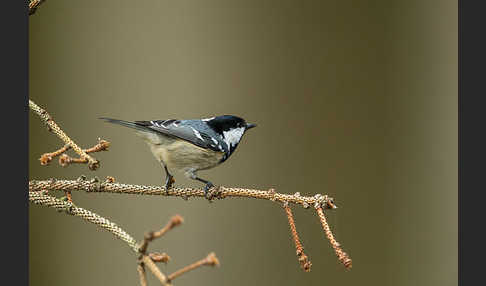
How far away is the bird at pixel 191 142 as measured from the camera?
0.64 metres

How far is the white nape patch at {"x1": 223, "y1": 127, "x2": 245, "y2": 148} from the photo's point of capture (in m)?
0.67

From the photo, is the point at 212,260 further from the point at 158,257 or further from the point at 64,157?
the point at 64,157

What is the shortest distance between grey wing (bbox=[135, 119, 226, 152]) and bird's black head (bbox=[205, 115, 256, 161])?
13mm

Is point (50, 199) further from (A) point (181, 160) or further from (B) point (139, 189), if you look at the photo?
(A) point (181, 160)

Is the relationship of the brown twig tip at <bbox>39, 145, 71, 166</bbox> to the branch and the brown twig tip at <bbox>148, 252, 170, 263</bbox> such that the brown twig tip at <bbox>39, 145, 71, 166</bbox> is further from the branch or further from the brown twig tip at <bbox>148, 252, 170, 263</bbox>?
the brown twig tip at <bbox>148, 252, 170, 263</bbox>

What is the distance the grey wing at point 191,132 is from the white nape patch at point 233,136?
0.6 inches

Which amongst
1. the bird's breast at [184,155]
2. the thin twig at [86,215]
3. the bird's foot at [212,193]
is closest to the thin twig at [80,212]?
the thin twig at [86,215]

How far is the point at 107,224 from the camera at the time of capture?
1.25 feet

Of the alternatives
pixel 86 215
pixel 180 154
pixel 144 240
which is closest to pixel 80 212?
pixel 86 215

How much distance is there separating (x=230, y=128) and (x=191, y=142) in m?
0.06

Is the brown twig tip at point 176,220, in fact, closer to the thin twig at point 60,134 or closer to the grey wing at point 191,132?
the thin twig at point 60,134

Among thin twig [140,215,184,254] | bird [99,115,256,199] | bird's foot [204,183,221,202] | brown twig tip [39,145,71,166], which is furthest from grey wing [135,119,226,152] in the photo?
thin twig [140,215,184,254]

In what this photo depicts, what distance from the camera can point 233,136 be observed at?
2.22 feet

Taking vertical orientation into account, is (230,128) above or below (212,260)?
above
